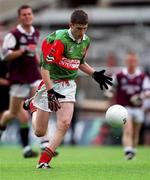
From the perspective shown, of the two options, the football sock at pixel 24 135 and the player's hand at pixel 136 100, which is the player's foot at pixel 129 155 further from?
the football sock at pixel 24 135

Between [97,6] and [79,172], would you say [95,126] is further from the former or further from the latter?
[79,172]

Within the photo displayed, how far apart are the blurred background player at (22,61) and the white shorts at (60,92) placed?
3.07 metres

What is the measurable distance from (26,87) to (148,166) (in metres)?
3.84

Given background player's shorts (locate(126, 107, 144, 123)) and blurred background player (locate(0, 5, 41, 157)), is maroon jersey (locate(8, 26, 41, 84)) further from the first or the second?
background player's shorts (locate(126, 107, 144, 123))

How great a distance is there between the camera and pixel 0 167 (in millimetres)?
12586

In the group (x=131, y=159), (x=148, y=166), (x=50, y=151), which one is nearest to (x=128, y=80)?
(x=131, y=159)

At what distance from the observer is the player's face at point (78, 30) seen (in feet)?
38.9

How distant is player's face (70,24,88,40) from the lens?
38.9 ft

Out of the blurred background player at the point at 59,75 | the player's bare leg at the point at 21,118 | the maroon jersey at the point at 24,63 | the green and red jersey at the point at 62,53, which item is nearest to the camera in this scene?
the blurred background player at the point at 59,75

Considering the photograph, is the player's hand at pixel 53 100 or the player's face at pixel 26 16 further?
the player's face at pixel 26 16

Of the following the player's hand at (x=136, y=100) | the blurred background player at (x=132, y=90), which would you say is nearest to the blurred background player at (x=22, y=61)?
the blurred background player at (x=132, y=90)

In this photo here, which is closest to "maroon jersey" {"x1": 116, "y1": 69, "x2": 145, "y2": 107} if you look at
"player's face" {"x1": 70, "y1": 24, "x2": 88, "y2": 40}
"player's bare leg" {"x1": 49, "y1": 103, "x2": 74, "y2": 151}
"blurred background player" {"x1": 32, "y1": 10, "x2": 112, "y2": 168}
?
"blurred background player" {"x1": 32, "y1": 10, "x2": 112, "y2": 168}

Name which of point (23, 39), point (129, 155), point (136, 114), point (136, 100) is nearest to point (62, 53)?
point (23, 39)

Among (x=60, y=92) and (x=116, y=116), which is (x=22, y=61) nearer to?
(x=60, y=92)
